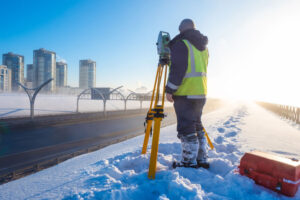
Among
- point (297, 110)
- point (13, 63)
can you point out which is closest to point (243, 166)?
point (297, 110)

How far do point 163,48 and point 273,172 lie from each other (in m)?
1.91

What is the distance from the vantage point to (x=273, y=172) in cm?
165

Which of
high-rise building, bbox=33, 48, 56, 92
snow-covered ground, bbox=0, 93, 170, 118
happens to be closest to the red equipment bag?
snow-covered ground, bbox=0, 93, 170, 118

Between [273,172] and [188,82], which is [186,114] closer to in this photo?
[188,82]

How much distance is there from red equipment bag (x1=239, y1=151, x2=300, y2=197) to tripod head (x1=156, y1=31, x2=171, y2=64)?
62.3 inches

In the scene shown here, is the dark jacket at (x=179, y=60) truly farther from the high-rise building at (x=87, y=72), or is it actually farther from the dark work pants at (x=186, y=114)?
the high-rise building at (x=87, y=72)

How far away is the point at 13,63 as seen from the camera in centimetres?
8812

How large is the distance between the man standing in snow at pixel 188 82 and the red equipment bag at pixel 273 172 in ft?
1.98

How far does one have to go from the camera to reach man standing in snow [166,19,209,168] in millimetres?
1997

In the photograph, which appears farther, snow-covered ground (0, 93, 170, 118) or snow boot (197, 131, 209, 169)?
snow-covered ground (0, 93, 170, 118)

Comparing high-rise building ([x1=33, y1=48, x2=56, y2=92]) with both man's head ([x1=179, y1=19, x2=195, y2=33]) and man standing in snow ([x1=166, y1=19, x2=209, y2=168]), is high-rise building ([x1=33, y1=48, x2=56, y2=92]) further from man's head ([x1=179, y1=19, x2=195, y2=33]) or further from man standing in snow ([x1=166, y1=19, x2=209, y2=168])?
man standing in snow ([x1=166, y1=19, x2=209, y2=168])

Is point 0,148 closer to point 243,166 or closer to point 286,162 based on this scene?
point 243,166

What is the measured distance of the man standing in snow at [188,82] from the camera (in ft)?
6.55

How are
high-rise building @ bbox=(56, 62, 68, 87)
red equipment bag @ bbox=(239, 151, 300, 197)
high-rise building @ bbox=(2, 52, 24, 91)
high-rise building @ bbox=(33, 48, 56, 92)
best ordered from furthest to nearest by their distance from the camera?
1. high-rise building @ bbox=(56, 62, 68, 87)
2. high-rise building @ bbox=(2, 52, 24, 91)
3. high-rise building @ bbox=(33, 48, 56, 92)
4. red equipment bag @ bbox=(239, 151, 300, 197)
